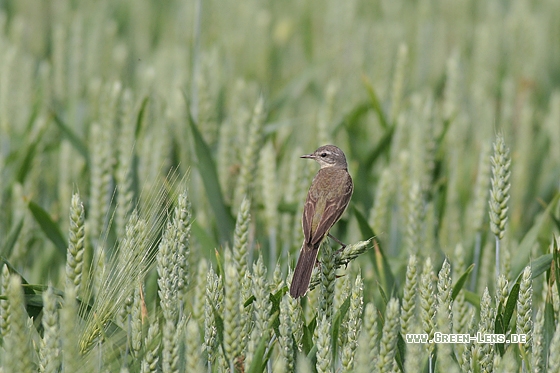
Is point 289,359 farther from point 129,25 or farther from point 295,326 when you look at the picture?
point 129,25

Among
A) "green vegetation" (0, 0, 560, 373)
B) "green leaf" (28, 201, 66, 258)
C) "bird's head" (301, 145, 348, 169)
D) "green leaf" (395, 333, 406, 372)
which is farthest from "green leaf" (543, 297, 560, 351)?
"green leaf" (28, 201, 66, 258)

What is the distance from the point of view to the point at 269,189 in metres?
3.40

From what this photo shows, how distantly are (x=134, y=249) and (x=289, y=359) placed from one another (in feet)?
1.77

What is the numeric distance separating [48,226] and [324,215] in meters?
1.32

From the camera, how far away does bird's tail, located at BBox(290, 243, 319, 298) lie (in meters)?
2.15

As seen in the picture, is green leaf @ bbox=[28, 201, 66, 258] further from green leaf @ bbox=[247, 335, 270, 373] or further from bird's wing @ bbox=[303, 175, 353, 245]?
green leaf @ bbox=[247, 335, 270, 373]

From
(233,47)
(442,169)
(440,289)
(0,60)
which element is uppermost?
(233,47)

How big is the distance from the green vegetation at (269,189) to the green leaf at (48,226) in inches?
0.4

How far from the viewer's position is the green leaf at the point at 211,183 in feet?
11.6

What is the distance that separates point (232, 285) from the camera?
194cm

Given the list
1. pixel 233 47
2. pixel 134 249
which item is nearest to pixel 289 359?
pixel 134 249

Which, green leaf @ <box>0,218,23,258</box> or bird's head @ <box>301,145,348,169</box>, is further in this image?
green leaf @ <box>0,218,23,258</box>

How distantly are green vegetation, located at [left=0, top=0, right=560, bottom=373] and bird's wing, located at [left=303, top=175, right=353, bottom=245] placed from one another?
0.14 m

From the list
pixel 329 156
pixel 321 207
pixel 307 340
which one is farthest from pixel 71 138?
pixel 307 340
